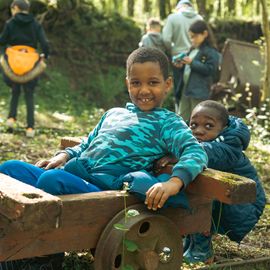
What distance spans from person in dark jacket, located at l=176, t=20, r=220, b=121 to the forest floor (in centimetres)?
112

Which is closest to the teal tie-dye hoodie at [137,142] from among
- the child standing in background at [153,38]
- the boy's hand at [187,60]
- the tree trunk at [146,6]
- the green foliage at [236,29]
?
the boy's hand at [187,60]

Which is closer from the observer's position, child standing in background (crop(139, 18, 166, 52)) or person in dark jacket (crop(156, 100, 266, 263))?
person in dark jacket (crop(156, 100, 266, 263))

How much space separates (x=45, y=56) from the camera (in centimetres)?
938

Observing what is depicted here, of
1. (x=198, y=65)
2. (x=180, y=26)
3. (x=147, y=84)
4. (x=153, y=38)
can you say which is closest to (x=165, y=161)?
(x=147, y=84)

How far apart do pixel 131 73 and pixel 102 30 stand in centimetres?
1141

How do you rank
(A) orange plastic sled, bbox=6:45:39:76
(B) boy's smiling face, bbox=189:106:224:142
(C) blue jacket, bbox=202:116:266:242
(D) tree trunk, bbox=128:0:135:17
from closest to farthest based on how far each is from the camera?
1. (C) blue jacket, bbox=202:116:266:242
2. (B) boy's smiling face, bbox=189:106:224:142
3. (A) orange plastic sled, bbox=6:45:39:76
4. (D) tree trunk, bbox=128:0:135:17

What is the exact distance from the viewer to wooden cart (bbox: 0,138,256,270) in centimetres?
262

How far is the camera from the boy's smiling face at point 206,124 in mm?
4125

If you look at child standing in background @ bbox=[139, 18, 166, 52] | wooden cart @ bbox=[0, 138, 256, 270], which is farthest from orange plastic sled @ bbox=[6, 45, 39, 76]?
wooden cart @ bbox=[0, 138, 256, 270]

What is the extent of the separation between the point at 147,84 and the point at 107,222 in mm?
940

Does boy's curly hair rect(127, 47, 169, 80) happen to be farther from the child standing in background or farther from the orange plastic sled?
the child standing in background

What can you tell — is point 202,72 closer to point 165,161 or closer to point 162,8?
point 165,161

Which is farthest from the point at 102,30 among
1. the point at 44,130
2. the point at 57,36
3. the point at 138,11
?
the point at 44,130

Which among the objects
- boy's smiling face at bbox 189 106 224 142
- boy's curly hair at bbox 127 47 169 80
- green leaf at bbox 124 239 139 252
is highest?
boy's curly hair at bbox 127 47 169 80
